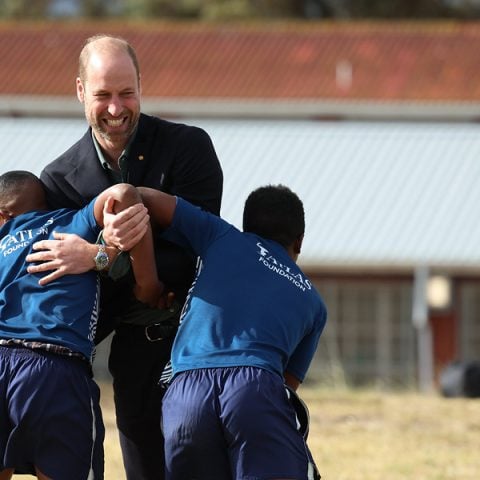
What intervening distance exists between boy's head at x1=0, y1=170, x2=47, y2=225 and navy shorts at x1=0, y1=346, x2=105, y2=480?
0.60 metres

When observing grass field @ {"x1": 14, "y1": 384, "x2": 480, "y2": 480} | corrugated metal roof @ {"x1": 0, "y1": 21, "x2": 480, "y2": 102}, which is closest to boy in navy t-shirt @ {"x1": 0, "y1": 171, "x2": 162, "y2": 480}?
grass field @ {"x1": 14, "y1": 384, "x2": 480, "y2": 480}

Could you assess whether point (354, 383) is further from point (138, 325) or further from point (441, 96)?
point (138, 325)

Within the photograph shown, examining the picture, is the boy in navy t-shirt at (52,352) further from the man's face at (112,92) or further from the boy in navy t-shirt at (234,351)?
the man's face at (112,92)

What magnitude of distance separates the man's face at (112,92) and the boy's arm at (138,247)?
0.37 m

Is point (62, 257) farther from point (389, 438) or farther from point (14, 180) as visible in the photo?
point (389, 438)

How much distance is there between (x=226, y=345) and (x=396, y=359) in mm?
18298

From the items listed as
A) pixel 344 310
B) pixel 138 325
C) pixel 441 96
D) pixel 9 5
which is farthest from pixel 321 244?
pixel 9 5

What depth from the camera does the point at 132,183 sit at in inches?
217

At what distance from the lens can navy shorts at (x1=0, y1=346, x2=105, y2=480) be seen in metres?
5.00

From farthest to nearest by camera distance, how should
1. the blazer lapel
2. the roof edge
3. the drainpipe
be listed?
the roof edge < the drainpipe < the blazer lapel

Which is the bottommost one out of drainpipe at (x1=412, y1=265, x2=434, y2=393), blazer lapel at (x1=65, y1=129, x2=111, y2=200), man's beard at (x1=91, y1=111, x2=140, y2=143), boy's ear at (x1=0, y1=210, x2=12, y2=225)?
boy's ear at (x1=0, y1=210, x2=12, y2=225)

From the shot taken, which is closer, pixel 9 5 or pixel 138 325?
pixel 138 325

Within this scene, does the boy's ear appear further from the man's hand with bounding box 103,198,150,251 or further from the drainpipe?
the drainpipe

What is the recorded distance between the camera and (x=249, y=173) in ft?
76.5
